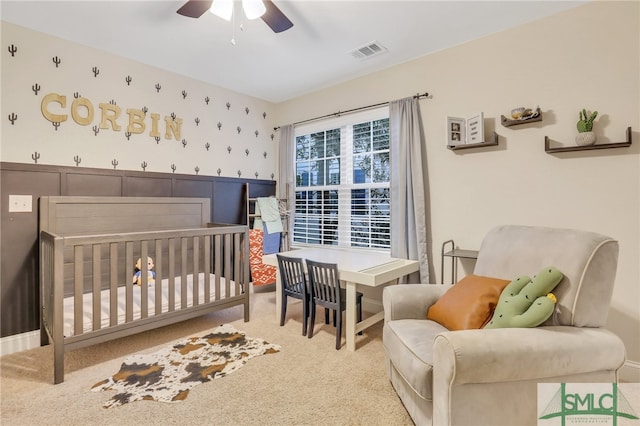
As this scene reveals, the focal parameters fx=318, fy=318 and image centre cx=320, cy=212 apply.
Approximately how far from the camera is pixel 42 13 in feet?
7.52

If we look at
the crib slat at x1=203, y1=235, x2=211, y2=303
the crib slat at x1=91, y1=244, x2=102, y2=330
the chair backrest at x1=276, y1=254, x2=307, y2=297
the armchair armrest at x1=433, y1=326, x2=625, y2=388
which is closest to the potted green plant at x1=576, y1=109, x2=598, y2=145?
the armchair armrest at x1=433, y1=326, x2=625, y2=388

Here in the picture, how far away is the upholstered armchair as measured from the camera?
4.10ft

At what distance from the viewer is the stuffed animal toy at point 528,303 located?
4.56 feet

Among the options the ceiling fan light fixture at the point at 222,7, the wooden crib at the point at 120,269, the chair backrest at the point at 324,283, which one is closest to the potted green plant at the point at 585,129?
the chair backrest at the point at 324,283

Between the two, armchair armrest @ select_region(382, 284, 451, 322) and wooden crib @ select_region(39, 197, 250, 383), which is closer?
armchair armrest @ select_region(382, 284, 451, 322)

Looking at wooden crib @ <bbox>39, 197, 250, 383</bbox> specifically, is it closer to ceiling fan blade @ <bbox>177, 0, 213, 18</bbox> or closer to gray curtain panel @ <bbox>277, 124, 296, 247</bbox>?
gray curtain panel @ <bbox>277, 124, 296, 247</bbox>

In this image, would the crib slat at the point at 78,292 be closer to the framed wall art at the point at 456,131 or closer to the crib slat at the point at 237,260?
the crib slat at the point at 237,260

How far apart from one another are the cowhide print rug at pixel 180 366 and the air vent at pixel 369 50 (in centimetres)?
260

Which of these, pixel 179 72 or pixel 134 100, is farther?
pixel 179 72

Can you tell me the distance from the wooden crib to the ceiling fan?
151 centimetres

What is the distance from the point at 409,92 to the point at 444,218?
125 centimetres

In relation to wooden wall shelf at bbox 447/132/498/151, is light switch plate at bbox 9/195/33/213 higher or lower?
lower

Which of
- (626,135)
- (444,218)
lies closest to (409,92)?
(444,218)

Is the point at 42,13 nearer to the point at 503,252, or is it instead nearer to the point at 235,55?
the point at 235,55
